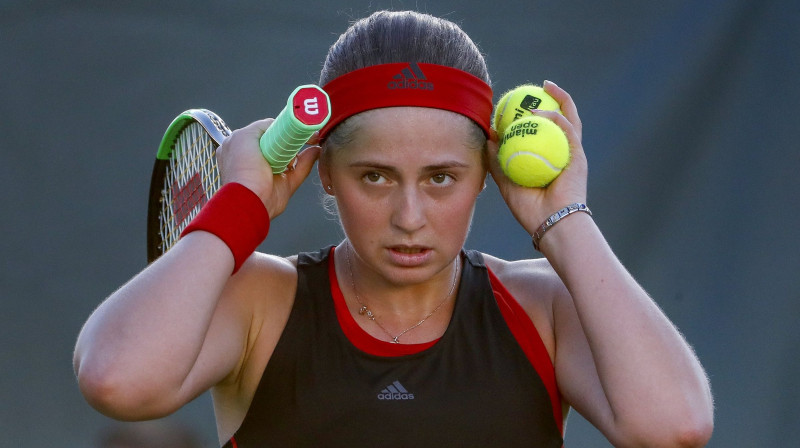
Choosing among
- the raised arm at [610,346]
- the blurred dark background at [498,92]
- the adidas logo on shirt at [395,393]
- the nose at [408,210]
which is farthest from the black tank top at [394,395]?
the blurred dark background at [498,92]

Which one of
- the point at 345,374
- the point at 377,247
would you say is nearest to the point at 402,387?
the point at 345,374

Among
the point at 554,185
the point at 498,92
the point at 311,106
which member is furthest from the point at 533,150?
the point at 498,92

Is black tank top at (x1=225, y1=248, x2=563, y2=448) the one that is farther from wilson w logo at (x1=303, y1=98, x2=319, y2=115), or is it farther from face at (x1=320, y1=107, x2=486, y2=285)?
wilson w logo at (x1=303, y1=98, x2=319, y2=115)

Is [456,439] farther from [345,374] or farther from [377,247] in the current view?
[377,247]

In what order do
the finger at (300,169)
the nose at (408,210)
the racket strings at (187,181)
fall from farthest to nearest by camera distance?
the racket strings at (187,181) < the finger at (300,169) < the nose at (408,210)

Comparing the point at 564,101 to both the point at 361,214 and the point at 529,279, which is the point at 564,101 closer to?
the point at 529,279

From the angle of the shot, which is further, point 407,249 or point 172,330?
point 407,249

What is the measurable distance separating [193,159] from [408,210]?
2.32 ft

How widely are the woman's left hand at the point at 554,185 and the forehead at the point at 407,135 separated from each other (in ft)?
0.57

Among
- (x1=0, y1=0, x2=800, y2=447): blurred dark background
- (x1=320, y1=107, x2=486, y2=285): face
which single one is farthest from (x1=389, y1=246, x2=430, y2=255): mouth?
(x1=0, y1=0, x2=800, y2=447): blurred dark background

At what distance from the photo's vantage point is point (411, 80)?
6.77 feet

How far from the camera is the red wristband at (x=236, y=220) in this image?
2.00 metres

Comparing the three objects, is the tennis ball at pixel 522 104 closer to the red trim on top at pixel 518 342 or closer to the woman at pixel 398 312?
the woman at pixel 398 312

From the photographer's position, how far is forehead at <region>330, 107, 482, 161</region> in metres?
2.01
